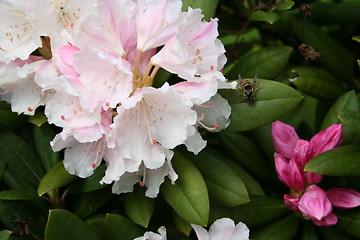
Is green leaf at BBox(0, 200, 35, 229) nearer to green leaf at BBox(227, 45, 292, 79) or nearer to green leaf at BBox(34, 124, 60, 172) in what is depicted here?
green leaf at BBox(34, 124, 60, 172)

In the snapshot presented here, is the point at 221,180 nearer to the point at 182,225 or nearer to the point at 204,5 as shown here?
the point at 182,225

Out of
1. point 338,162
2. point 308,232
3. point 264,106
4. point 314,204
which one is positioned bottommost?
point 308,232

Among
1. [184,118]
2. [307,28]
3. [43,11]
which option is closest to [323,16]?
[307,28]

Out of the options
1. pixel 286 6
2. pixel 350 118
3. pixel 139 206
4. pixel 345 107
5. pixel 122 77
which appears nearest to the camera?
pixel 122 77

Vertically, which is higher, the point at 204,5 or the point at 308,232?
the point at 204,5

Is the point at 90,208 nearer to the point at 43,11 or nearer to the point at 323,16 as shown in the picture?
the point at 43,11

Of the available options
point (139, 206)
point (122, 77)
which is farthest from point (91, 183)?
point (122, 77)

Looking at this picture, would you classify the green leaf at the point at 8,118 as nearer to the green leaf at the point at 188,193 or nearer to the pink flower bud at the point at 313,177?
the green leaf at the point at 188,193
